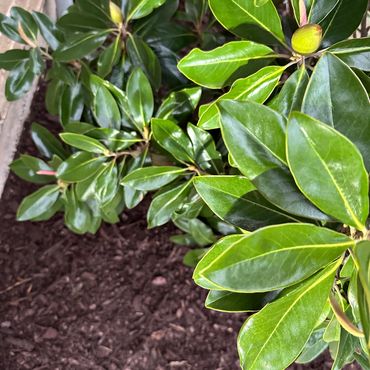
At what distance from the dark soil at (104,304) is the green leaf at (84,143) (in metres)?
0.72

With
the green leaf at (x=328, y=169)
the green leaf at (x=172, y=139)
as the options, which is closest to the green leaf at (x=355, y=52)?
the green leaf at (x=328, y=169)

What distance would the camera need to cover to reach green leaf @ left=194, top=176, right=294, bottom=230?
2.76ft

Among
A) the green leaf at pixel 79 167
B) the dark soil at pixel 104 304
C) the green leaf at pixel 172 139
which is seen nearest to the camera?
the green leaf at pixel 172 139

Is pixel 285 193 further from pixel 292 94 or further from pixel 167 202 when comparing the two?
pixel 167 202

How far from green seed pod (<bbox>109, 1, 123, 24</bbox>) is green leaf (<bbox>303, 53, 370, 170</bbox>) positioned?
2.46ft

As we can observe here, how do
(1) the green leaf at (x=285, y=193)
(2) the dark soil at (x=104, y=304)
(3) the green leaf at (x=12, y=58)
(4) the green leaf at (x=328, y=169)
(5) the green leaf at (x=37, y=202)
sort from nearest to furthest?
1. (4) the green leaf at (x=328, y=169)
2. (1) the green leaf at (x=285, y=193)
3. (3) the green leaf at (x=12, y=58)
4. (5) the green leaf at (x=37, y=202)
5. (2) the dark soil at (x=104, y=304)

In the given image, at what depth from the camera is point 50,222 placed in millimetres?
2127

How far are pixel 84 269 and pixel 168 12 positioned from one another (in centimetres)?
98

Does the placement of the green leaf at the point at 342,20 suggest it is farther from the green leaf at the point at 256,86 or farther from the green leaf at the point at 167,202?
the green leaf at the point at 167,202

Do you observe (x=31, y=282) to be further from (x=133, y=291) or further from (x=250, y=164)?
(x=250, y=164)

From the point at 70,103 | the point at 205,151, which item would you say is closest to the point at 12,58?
the point at 70,103

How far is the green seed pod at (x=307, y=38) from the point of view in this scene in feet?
2.71

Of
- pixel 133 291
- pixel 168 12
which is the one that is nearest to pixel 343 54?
pixel 168 12

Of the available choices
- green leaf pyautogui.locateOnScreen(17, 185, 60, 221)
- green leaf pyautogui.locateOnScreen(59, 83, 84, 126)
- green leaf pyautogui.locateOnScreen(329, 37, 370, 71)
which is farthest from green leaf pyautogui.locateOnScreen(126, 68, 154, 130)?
green leaf pyautogui.locateOnScreen(329, 37, 370, 71)
